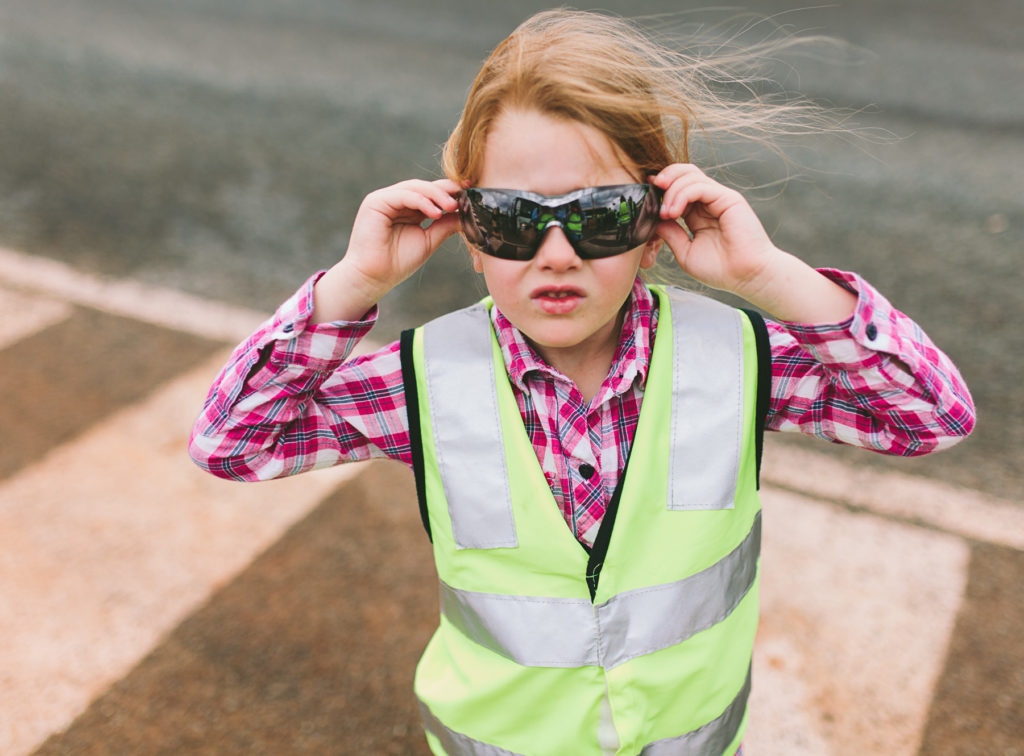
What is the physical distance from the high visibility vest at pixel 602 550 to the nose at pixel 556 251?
264 millimetres

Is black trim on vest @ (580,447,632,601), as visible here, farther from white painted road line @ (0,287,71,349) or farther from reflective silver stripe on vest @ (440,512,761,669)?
white painted road line @ (0,287,71,349)

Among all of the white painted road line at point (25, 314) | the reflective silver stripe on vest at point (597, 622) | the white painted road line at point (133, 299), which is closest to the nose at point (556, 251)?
the reflective silver stripe on vest at point (597, 622)

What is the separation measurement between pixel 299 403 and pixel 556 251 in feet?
2.14

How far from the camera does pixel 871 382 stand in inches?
69.9

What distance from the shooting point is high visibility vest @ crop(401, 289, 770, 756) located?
5.93 feet

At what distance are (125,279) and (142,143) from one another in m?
2.29

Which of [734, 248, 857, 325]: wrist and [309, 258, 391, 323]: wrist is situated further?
[309, 258, 391, 323]: wrist

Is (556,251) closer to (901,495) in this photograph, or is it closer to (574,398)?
(574,398)

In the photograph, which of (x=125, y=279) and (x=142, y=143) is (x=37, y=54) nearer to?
(x=142, y=143)

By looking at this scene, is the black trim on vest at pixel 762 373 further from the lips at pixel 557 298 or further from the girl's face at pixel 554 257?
the lips at pixel 557 298

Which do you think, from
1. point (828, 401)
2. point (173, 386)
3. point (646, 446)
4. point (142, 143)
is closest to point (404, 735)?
point (646, 446)

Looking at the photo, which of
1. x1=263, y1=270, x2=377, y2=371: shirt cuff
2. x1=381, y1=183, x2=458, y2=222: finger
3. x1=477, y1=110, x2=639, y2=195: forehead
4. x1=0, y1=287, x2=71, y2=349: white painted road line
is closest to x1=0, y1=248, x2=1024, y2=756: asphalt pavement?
x1=0, y1=287, x2=71, y2=349: white painted road line

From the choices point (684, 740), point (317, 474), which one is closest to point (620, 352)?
point (684, 740)

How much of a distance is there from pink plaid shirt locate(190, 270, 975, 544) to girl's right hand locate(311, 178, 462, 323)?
5 cm
